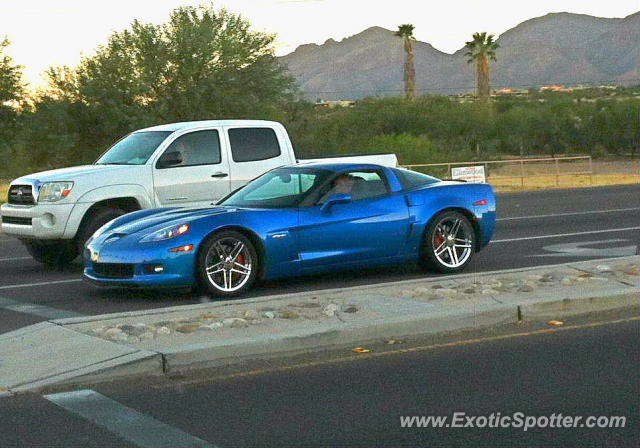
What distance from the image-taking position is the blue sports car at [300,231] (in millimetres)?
12250

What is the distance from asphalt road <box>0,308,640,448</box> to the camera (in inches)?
269

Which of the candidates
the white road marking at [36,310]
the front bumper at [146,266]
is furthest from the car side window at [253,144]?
the white road marking at [36,310]

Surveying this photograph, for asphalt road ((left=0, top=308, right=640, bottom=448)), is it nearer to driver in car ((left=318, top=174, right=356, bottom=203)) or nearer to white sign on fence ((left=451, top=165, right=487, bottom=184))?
driver in car ((left=318, top=174, right=356, bottom=203))

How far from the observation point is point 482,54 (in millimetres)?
88125

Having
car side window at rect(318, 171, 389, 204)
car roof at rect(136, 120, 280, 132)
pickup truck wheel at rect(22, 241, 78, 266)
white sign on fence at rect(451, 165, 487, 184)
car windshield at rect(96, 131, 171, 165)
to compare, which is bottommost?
white sign on fence at rect(451, 165, 487, 184)

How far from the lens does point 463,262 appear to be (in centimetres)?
1403

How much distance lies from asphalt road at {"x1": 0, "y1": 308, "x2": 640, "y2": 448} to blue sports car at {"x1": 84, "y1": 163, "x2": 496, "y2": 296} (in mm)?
3332

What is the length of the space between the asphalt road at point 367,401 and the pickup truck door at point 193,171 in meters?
7.13

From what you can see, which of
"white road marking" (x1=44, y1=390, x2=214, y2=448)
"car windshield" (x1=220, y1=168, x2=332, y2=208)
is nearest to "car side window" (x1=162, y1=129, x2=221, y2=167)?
"car windshield" (x1=220, y1=168, x2=332, y2=208)

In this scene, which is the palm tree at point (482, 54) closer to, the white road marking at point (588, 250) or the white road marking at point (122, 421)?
the white road marking at point (588, 250)

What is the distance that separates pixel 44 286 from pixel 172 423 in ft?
23.8

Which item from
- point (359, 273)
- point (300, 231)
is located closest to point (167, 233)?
point (300, 231)

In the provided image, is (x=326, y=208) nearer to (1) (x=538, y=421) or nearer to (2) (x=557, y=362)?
(2) (x=557, y=362)

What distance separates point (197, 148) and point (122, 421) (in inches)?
377
